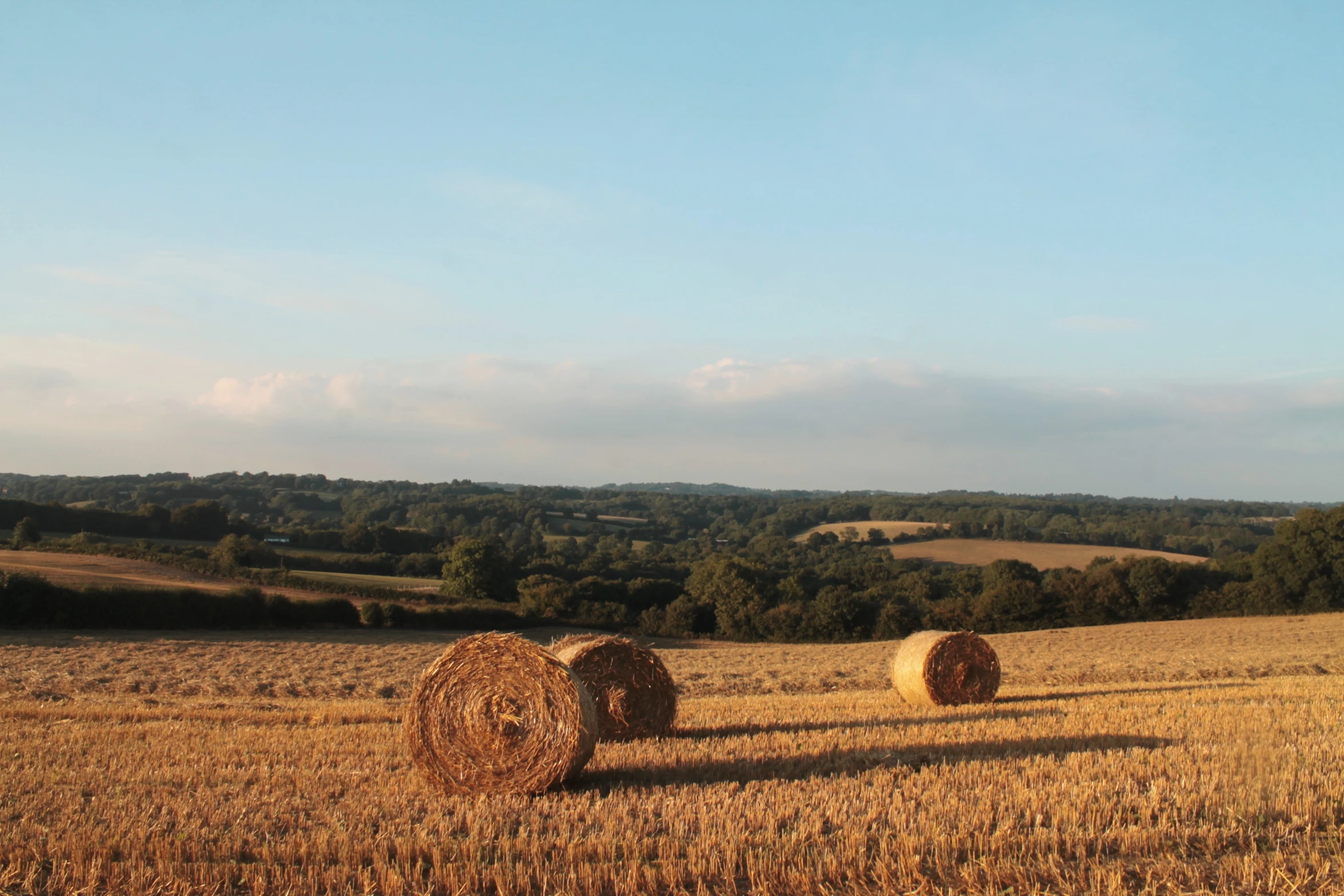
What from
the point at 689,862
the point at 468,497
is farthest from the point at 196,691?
the point at 468,497

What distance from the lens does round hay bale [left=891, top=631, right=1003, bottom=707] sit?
559 inches

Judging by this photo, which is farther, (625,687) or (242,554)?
(242,554)

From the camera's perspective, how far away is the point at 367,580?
49469mm

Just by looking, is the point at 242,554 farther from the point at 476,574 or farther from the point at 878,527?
the point at 878,527

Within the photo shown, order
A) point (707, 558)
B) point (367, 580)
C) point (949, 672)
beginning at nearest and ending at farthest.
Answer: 1. point (949, 672)
2. point (367, 580)
3. point (707, 558)

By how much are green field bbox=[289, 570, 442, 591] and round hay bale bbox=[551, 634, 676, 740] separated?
35.3 m

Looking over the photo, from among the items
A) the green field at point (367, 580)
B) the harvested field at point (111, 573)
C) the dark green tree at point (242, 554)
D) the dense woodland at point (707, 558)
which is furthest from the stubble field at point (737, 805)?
the dark green tree at point (242, 554)

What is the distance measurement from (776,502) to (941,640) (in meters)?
123

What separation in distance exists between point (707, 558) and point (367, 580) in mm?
22624

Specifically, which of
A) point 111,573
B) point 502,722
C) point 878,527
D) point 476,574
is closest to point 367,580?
point 476,574

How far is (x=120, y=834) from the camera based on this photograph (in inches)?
235

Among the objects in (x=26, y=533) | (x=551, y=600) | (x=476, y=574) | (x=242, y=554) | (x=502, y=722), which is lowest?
(x=551, y=600)

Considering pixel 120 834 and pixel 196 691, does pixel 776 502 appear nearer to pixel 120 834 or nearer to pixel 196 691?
pixel 196 691

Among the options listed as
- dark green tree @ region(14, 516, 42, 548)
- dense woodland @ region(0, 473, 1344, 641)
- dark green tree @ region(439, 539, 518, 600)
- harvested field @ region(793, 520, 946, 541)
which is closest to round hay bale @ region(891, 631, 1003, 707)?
dense woodland @ region(0, 473, 1344, 641)
